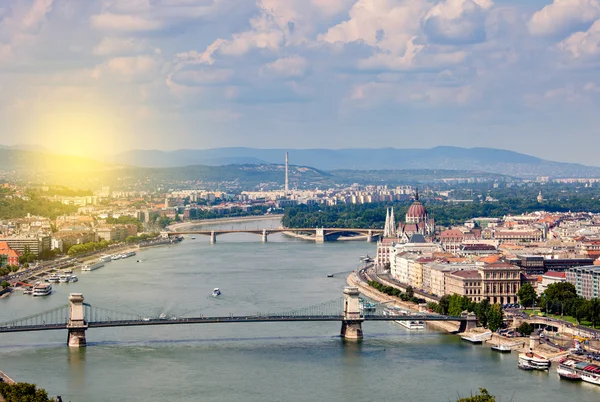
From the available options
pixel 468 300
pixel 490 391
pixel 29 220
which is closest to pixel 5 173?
pixel 29 220

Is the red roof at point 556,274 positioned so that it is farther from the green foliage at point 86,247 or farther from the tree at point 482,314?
the green foliage at point 86,247

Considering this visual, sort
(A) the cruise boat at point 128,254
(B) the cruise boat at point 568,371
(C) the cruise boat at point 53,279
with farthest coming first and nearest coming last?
(A) the cruise boat at point 128,254, (C) the cruise boat at point 53,279, (B) the cruise boat at point 568,371

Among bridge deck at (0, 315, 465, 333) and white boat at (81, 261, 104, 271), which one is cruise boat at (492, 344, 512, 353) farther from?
white boat at (81, 261, 104, 271)

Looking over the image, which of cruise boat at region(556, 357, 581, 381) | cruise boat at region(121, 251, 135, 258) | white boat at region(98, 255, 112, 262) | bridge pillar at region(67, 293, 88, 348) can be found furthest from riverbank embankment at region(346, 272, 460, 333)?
cruise boat at region(121, 251, 135, 258)

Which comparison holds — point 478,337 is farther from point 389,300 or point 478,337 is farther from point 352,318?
point 389,300

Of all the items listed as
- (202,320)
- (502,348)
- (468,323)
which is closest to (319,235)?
(468,323)

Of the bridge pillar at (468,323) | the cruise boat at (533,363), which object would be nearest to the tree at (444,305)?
the bridge pillar at (468,323)

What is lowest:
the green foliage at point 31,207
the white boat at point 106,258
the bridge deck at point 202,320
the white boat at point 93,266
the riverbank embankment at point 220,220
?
the white boat at point 93,266
